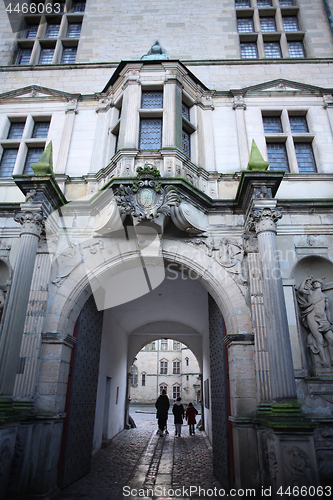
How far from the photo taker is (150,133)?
831cm

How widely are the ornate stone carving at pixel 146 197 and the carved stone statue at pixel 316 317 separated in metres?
3.15

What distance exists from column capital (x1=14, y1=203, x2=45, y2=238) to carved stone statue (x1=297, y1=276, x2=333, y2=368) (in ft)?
Result: 17.3

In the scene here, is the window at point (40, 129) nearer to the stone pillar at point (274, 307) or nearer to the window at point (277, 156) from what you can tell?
the window at point (277, 156)

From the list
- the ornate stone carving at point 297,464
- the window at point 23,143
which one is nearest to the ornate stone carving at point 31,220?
the window at point 23,143

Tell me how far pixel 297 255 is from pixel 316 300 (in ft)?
3.21

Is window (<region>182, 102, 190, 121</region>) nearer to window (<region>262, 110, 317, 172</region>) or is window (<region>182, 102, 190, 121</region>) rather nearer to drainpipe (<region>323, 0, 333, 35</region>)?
window (<region>262, 110, 317, 172</region>)

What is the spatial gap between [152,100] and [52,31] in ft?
20.4

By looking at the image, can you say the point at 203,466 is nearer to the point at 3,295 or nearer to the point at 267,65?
the point at 3,295

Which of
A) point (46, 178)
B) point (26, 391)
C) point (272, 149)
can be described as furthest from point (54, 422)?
point (272, 149)

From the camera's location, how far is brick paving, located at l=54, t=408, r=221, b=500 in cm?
580

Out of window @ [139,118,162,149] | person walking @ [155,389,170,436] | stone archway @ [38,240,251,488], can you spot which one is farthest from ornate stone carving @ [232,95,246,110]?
person walking @ [155,389,170,436]

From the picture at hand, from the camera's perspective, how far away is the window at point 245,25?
1140cm

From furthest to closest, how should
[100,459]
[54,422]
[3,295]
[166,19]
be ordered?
[166,19], [100,459], [3,295], [54,422]

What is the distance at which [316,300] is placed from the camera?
6582 millimetres
